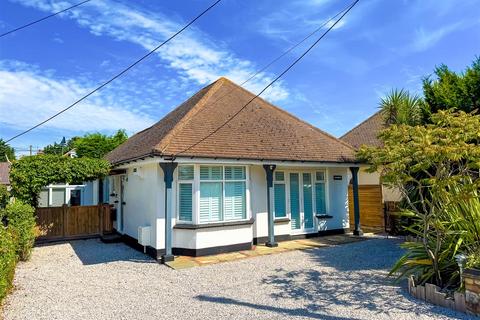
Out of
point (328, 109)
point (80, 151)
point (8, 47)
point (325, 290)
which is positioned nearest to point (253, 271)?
point (325, 290)

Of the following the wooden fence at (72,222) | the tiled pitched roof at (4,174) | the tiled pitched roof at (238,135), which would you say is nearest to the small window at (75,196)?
the wooden fence at (72,222)

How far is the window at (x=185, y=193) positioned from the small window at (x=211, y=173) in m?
0.35

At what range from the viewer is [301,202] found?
1298 centimetres

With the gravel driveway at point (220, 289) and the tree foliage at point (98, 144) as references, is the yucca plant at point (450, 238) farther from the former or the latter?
the tree foliage at point (98, 144)

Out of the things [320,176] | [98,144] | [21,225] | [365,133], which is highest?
[98,144]

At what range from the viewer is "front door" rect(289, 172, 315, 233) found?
12.8 meters

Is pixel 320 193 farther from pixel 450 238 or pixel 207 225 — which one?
pixel 450 238

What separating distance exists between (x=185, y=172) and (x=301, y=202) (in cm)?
523

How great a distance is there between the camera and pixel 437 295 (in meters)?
5.78

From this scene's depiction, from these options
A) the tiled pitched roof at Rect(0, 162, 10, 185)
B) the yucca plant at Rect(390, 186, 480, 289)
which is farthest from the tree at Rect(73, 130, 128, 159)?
the yucca plant at Rect(390, 186, 480, 289)

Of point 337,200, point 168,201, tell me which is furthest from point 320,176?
point 168,201

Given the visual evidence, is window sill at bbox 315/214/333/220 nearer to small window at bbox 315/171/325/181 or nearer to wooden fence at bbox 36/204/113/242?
small window at bbox 315/171/325/181

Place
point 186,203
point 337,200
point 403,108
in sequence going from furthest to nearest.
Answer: point 337,200 < point 403,108 < point 186,203

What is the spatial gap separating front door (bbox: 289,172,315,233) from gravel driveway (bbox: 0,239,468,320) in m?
2.65
